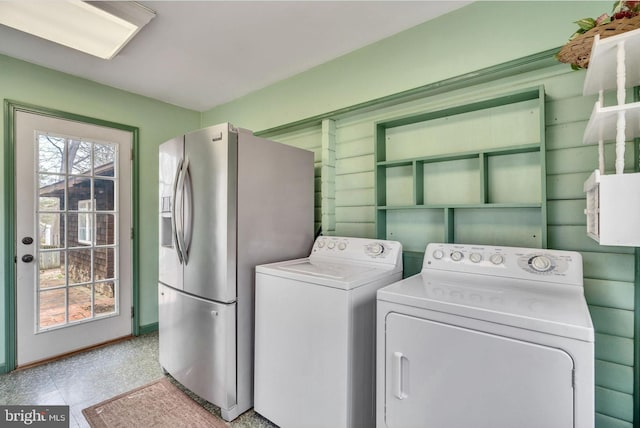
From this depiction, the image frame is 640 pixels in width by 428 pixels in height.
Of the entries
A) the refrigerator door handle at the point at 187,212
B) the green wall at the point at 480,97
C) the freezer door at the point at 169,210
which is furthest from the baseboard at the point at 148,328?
the green wall at the point at 480,97

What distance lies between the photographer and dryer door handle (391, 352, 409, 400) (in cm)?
128

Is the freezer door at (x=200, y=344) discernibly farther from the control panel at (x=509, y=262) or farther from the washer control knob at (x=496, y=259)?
the washer control knob at (x=496, y=259)

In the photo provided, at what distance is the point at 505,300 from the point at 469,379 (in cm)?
33

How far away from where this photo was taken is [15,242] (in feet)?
7.98

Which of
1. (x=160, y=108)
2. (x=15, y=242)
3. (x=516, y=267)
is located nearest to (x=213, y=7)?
(x=160, y=108)

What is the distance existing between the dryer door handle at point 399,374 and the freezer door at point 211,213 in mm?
1031

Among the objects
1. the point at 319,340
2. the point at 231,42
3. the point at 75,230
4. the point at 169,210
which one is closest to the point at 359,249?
the point at 319,340

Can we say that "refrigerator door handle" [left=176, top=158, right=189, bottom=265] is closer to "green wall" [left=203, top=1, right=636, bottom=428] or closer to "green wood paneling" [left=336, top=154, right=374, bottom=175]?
"green wall" [left=203, top=1, right=636, bottom=428]

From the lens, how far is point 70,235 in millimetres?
2707

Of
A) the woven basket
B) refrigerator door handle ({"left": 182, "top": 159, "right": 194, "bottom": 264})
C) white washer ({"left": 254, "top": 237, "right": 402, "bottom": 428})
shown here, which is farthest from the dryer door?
refrigerator door handle ({"left": 182, "top": 159, "right": 194, "bottom": 264})

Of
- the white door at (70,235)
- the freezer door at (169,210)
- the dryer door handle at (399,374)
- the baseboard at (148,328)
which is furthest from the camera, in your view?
the baseboard at (148,328)

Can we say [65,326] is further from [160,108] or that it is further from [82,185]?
[160,108]

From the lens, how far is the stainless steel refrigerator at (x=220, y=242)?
1879 mm

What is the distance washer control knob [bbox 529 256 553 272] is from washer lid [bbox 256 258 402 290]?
0.69 meters
